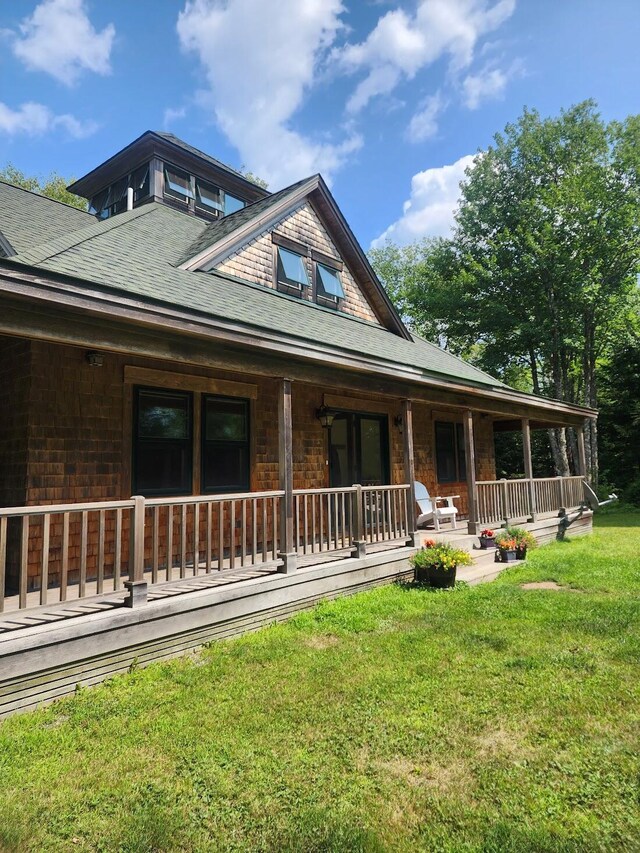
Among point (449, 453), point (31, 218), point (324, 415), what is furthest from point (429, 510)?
point (31, 218)

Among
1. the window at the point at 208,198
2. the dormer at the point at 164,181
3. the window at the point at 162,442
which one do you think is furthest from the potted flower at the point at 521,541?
the window at the point at 208,198

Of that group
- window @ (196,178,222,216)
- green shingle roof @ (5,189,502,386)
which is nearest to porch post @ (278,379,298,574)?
green shingle roof @ (5,189,502,386)

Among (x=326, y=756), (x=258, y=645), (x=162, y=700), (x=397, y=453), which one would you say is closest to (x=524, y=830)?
(x=326, y=756)

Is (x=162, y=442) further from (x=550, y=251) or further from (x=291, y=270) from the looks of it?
(x=550, y=251)

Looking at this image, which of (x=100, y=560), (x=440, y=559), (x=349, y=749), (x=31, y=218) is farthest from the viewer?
(x=31, y=218)

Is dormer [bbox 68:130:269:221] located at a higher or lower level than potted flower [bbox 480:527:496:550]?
higher

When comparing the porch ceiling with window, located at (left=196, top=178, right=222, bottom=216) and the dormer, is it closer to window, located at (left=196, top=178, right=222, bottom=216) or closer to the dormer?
the dormer

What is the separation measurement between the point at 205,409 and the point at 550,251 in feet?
70.4

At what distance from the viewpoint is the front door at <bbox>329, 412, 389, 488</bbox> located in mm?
9797

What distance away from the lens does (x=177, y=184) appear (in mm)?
14422

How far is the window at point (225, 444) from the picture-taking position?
741 cm

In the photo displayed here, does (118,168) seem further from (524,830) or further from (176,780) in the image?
(524,830)

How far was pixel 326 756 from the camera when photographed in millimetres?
3111

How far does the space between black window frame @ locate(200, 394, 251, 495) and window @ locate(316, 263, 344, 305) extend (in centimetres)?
427
